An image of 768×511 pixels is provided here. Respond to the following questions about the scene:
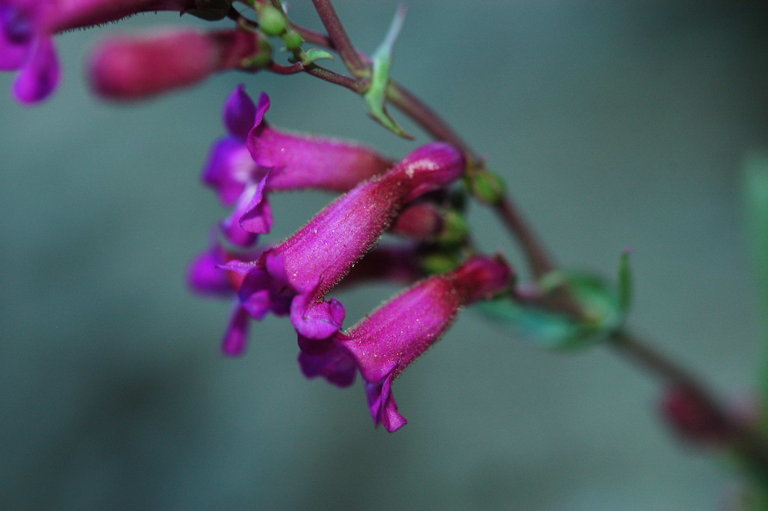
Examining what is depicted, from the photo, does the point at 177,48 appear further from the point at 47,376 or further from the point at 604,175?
the point at 604,175

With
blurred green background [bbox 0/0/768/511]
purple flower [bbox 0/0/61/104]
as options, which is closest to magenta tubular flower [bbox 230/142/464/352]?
purple flower [bbox 0/0/61/104]

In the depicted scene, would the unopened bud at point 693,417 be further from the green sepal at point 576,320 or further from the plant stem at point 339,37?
the plant stem at point 339,37

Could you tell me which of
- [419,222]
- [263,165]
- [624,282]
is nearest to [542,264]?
[624,282]

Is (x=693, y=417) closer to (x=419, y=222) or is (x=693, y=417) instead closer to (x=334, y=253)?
(x=419, y=222)

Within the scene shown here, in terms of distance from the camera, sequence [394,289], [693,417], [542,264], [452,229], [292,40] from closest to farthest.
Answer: [292,40], [452,229], [542,264], [693,417], [394,289]

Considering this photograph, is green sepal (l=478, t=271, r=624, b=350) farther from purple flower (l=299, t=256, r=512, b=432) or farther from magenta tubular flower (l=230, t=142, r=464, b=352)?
magenta tubular flower (l=230, t=142, r=464, b=352)

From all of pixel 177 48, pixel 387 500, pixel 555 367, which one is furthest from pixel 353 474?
pixel 177 48
